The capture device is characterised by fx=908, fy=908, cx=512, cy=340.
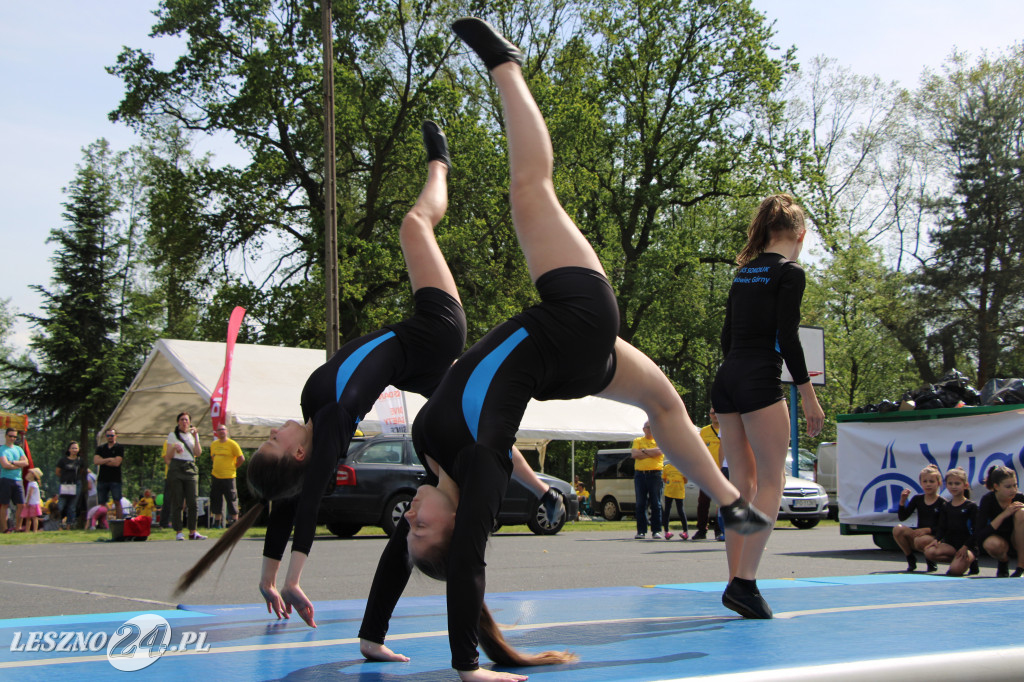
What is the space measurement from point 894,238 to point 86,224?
30700 millimetres

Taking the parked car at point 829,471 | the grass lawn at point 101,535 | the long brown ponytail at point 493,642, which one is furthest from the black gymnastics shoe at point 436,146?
the parked car at point 829,471

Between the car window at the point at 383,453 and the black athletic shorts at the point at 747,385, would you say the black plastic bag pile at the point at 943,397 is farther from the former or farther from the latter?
the car window at the point at 383,453

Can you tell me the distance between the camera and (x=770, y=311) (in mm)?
3801

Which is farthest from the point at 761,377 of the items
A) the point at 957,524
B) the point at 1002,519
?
the point at 957,524

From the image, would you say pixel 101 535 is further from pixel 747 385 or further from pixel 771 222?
pixel 771 222

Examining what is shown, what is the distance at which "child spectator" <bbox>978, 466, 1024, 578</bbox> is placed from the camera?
22.2 feet

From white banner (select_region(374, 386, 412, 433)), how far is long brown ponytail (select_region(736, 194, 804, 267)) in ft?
38.0

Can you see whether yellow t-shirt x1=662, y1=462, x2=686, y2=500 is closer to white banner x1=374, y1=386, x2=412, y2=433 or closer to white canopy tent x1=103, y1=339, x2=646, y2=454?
white canopy tent x1=103, y1=339, x2=646, y2=454

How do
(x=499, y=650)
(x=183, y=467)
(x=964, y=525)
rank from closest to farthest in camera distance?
1. (x=499, y=650)
2. (x=964, y=525)
3. (x=183, y=467)

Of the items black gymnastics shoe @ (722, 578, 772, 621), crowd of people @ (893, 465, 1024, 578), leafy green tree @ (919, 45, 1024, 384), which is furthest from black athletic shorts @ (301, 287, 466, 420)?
leafy green tree @ (919, 45, 1024, 384)

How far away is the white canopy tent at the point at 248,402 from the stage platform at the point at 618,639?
1065 cm

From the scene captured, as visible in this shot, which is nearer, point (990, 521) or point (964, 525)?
point (990, 521)

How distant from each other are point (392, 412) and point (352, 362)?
11.9 m

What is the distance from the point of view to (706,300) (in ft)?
103
